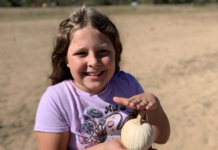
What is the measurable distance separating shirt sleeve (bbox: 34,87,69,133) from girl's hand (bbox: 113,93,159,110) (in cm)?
40

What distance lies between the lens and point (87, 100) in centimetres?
150

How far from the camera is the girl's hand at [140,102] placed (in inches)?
47.9

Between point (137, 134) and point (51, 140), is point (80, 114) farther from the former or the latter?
point (137, 134)

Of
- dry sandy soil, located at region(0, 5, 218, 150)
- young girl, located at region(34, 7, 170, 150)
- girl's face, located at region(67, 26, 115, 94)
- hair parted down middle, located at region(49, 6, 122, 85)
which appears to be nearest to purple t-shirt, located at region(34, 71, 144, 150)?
young girl, located at region(34, 7, 170, 150)

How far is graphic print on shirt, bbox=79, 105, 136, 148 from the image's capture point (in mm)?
1473

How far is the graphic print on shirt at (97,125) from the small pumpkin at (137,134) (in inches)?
10.4

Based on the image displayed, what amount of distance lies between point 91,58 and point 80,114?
1.17ft

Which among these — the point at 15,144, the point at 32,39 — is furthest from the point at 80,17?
the point at 32,39

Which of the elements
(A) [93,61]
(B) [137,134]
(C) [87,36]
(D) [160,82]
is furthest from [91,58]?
(D) [160,82]

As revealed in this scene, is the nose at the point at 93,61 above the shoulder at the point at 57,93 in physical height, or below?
above

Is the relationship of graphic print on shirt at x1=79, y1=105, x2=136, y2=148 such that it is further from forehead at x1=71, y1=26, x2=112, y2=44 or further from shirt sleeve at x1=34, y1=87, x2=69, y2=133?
forehead at x1=71, y1=26, x2=112, y2=44

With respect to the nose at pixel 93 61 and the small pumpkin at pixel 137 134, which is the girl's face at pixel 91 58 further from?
the small pumpkin at pixel 137 134

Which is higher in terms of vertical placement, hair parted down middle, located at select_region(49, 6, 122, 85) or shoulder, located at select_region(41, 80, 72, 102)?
hair parted down middle, located at select_region(49, 6, 122, 85)

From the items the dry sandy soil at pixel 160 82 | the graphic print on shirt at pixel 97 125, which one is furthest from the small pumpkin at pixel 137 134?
the dry sandy soil at pixel 160 82
